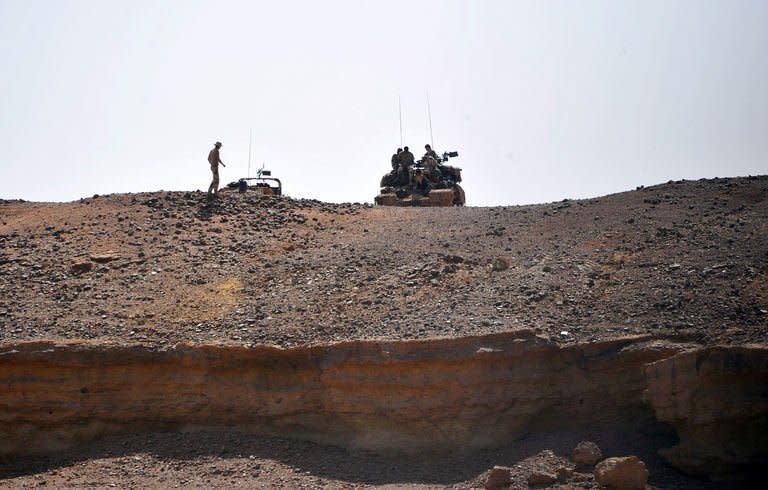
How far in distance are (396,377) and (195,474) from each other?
3.25 meters

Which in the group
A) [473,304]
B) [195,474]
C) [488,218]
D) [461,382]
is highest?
[488,218]

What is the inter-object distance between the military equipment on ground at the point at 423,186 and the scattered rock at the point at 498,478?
49.1 feet

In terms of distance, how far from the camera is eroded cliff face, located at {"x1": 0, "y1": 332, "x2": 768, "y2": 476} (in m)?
13.9

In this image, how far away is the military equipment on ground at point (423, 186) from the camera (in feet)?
90.9

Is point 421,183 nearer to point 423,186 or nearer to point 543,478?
point 423,186

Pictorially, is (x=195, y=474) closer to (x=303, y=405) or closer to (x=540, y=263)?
(x=303, y=405)

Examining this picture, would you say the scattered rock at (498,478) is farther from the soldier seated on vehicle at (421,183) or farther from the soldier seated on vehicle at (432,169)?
the soldier seated on vehicle at (432,169)

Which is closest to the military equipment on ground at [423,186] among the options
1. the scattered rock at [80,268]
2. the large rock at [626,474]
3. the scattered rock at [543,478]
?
the scattered rock at [80,268]

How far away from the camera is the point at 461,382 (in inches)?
563

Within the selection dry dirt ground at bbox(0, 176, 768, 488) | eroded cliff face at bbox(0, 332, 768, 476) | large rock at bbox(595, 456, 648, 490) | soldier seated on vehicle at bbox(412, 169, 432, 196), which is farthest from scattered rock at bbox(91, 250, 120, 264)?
soldier seated on vehicle at bbox(412, 169, 432, 196)

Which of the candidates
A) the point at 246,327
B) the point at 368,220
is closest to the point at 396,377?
the point at 246,327

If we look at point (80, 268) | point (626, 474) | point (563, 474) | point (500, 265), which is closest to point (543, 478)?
point (563, 474)

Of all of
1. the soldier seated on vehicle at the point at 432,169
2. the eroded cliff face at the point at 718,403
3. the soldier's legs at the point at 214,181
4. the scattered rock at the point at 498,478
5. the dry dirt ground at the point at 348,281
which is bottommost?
the scattered rock at the point at 498,478

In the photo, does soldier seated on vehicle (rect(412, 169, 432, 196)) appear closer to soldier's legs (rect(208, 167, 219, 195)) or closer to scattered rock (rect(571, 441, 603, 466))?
soldier's legs (rect(208, 167, 219, 195))
